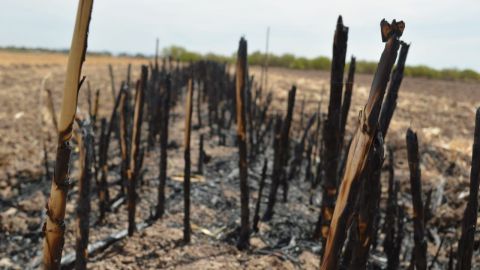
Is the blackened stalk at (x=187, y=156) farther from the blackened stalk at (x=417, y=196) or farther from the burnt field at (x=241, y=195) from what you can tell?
the blackened stalk at (x=417, y=196)

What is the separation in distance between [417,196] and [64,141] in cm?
125

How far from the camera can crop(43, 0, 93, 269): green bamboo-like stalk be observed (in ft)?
2.66

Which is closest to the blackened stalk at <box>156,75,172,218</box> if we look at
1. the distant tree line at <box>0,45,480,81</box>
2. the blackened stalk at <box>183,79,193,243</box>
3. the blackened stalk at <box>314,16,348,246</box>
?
the blackened stalk at <box>183,79,193,243</box>

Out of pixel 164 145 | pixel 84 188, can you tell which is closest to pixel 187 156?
pixel 164 145

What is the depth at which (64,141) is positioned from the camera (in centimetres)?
89

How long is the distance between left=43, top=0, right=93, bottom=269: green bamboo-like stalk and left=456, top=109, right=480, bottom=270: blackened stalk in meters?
1.24

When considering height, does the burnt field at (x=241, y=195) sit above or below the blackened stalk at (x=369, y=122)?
below

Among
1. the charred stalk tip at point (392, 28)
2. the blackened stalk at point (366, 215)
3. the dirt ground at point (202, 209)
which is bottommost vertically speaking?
the dirt ground at point (202, 209)

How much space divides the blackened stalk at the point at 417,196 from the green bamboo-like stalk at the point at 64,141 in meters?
1.08

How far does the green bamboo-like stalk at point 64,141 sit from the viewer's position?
812 millimetres

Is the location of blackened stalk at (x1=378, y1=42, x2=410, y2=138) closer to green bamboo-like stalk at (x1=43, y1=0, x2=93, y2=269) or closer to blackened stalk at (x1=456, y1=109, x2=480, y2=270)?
blackened stalk at (x1=456, y1=109, x2=480, y2=270)

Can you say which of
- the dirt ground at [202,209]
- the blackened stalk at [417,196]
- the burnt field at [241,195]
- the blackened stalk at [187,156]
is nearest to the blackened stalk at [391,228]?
the burnt field at [241,195]

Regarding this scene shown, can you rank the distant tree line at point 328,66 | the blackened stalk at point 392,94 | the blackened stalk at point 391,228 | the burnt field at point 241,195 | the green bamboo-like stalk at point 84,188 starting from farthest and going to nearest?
the distant tree line at point 328,66
the blackened stalk at point 391,228
the green bamboo-like stalk at point 84,188
the burnt field at point 241,195
the blackened stalk at point 392,94

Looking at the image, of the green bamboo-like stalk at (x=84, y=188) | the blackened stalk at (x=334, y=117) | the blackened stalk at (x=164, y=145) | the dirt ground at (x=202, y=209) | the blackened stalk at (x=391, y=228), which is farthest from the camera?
the blackened stalk at (x=164, y=145)
